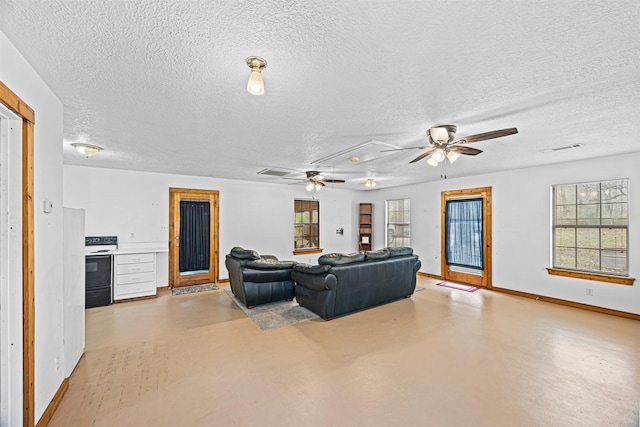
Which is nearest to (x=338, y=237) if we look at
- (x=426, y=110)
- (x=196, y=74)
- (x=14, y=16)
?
(x=426, y=110)

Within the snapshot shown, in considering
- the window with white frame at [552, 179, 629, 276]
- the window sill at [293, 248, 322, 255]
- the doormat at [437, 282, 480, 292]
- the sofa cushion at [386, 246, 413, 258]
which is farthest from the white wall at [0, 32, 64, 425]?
the window with white frame at [552, 179, 629, 276]

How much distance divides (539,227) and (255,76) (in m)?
5.70

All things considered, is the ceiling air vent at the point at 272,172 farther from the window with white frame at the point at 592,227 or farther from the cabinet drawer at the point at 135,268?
the window with white frame at the point at 592,227

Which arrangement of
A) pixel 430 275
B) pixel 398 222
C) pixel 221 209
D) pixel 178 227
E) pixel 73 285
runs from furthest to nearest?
pixel 398 222 < pixel 430 275 < pixel 221 209 < pixel 178 227 < pixel 73 285

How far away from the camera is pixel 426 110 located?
2479mm

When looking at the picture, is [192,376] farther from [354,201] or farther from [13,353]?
[354,201]

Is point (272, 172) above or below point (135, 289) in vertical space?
above

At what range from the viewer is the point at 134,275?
483cm

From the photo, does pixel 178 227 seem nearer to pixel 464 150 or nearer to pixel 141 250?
pixel 141 250

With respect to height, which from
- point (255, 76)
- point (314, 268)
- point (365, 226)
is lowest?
point (314, 268)

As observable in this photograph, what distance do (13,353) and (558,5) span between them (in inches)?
138

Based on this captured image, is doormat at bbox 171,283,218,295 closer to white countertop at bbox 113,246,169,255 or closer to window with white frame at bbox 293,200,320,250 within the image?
white countertop at bbox 113,246,169,255

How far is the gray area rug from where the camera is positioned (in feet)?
12.3

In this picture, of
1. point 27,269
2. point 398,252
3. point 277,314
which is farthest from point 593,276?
point 27,269
